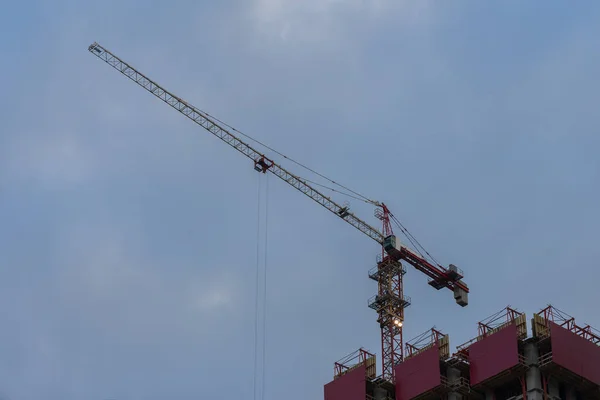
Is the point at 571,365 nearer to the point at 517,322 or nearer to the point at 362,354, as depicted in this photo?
the point at 517,322

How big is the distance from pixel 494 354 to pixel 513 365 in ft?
11.7

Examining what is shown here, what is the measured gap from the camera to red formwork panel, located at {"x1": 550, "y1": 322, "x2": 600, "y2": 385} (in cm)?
15625

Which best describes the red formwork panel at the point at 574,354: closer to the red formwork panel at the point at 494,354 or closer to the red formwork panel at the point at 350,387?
the red formwork panel at the point at 494,354

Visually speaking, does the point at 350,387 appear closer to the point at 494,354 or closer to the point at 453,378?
the point at 453,378

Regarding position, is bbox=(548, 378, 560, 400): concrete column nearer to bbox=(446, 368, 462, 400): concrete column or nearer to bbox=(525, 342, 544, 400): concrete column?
bbox=(525, 342, 544, 400): concrete column

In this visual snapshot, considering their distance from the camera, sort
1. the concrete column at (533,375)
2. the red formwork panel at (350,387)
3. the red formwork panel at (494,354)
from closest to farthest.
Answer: the concrete column at (533,375)
the red formwork panel at (494,354)
the red formwork panel at (350,387)

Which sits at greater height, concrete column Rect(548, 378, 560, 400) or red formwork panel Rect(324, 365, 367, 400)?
red formwork panel Rect(324, 365, 367, 400)

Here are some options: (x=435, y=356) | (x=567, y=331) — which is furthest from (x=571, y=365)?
(x=435, y=356)

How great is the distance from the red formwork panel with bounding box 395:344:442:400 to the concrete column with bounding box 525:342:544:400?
40.2 feet

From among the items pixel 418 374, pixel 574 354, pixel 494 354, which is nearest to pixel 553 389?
pixel 574 354

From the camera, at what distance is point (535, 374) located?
15625 centimetres

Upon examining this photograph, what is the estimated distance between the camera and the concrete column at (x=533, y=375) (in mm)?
155000

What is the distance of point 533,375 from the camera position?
513 feet

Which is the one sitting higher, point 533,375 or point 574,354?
point 574,354
